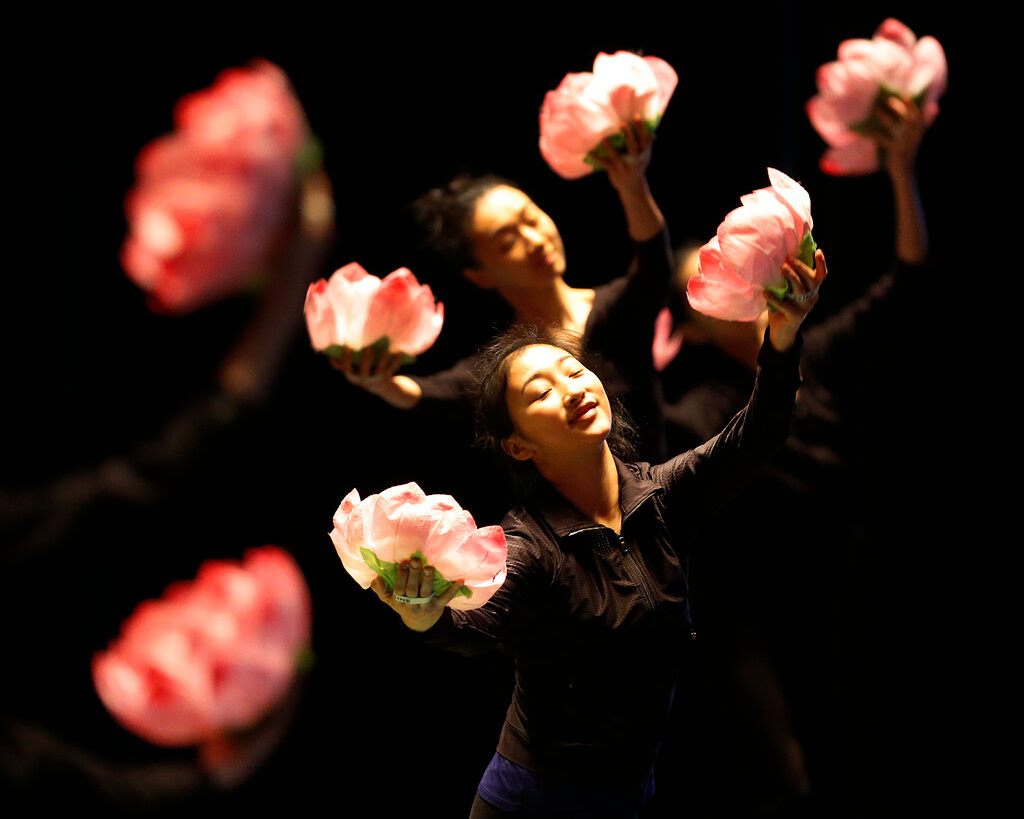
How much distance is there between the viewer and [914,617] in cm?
256

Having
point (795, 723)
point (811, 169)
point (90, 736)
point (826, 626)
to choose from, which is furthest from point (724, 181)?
point (90, 736)

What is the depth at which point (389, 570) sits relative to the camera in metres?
1.30

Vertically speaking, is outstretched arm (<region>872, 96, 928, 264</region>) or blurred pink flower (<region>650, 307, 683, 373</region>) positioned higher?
outstretched arm (<region>872, 96, 928, 264</region>)

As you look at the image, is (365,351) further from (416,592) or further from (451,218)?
(416,592)

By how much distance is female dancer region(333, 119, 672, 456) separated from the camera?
1870 millimetres

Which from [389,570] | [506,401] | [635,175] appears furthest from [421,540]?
[635,175]

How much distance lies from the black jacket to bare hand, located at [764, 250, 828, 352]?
1.9 inches

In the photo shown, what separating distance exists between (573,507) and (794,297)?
403mm

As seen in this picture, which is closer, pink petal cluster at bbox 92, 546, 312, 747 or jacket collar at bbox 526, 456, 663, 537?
pink petal cluster at bbox 92, 546, 312, 747

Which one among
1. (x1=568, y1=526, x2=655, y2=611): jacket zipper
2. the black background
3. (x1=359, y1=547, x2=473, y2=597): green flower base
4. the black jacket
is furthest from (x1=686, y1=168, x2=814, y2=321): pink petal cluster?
the black background

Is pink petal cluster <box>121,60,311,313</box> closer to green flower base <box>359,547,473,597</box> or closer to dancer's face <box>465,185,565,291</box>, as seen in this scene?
green flower base <box>359,547,473,597</box>

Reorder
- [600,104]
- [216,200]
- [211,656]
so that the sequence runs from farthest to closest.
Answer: [600,104]
[211,656]
[216,200]

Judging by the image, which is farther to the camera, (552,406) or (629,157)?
(629,157)

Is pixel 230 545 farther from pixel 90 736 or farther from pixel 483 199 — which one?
pixel 483 199
